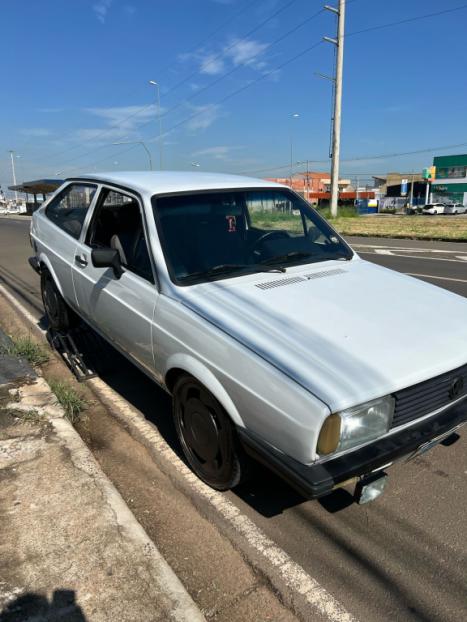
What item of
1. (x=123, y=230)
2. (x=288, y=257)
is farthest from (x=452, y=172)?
(x=123, y=230)

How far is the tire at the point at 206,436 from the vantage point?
8.35ft

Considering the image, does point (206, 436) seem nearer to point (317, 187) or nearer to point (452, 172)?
point (452, 172)

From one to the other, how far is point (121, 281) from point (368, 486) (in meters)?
2.07

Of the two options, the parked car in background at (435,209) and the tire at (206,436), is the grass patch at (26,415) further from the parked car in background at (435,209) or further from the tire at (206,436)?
the parked car in background at (435,209)

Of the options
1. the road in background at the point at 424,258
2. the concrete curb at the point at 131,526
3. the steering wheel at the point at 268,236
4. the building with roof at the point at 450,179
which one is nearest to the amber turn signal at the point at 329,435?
the concrete curb at the point at 131,526

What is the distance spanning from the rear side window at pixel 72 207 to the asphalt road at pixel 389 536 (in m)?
2.05

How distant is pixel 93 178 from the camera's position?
4238 mm

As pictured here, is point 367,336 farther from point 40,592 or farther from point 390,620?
point 40,592

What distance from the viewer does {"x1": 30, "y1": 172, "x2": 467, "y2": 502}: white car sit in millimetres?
2101

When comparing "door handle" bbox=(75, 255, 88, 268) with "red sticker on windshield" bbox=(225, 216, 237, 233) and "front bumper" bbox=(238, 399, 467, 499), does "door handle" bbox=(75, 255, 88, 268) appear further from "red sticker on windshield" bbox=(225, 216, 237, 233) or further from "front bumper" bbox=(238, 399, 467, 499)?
"front bumper" bbox=(238, 399, 467, 499)

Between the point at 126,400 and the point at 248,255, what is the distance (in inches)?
67.0

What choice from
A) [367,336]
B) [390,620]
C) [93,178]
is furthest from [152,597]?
[93,178]

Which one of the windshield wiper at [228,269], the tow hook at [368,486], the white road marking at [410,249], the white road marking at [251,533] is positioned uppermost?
the windshield wiper at [228,269]

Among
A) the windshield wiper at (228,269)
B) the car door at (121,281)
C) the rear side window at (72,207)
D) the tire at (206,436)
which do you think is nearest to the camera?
the tire at (206,436)
